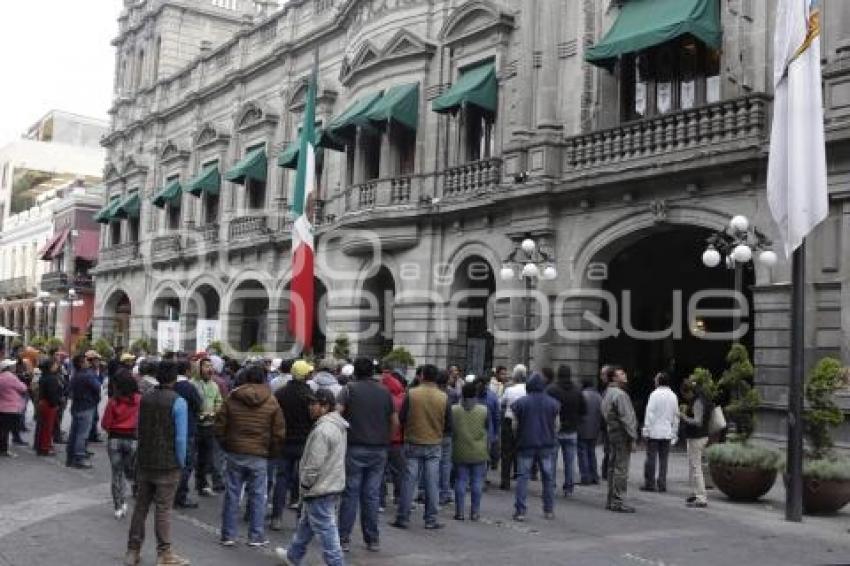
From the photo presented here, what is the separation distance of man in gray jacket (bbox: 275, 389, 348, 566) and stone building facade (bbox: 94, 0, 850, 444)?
9.81m

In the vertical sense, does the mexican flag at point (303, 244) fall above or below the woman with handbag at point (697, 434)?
above

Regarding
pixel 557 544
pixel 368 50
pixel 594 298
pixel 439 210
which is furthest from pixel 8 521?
pixel 368 50

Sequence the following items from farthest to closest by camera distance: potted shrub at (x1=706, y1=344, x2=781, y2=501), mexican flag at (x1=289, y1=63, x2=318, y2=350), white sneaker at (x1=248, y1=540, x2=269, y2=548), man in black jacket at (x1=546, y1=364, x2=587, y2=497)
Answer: mexican flag at (x1=289, y1=63, x2=318, y2=350), man in black jacket at (x1=546, y1=364, x2=587, y2=497), potted shrub at (x1=706, y1=344, x2=781, y2=501), white sneaker at (x1=248, y1=540, x2=269, y2=548)

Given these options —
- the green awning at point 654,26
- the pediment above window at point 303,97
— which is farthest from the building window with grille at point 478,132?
the pediment above window at point 303,97

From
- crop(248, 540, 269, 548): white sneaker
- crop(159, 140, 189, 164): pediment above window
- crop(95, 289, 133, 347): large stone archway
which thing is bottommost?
crop(248, 540, 269, 548): white sneaker

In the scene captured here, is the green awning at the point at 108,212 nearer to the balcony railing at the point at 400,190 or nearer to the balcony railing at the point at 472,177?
the balcony railing at the point at 400,190

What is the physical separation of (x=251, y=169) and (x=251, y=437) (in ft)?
77.6

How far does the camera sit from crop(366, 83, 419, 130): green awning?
2339cm

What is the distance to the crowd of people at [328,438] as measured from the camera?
27.3 feet

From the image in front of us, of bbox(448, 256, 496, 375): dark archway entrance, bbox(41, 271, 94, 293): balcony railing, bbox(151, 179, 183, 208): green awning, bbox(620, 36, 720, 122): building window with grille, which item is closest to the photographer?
bbox(620, 36, 720, 122): building window with grille

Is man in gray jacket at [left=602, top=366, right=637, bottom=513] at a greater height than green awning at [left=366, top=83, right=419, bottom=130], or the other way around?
green awning at [left=366, top=83, right=419, bottom=130]

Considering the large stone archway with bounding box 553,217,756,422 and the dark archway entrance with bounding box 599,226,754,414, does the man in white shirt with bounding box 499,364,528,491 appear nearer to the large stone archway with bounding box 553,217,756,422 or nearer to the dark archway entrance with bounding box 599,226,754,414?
the large stone archway with bounding box 553,217,756,422

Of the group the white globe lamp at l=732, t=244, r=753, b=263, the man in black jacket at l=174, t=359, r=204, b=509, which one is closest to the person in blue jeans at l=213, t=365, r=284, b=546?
the man in black jacket at l=174, t=359, r=204, b=509

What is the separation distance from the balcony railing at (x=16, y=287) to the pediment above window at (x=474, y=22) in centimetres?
4141
